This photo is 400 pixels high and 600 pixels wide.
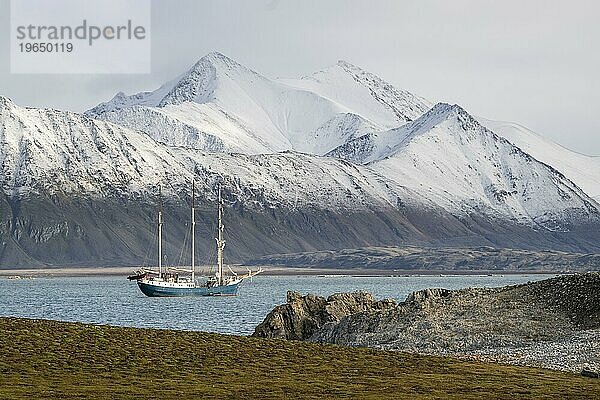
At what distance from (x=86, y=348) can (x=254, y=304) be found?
10249 cm

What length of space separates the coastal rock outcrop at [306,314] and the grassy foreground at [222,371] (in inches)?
763

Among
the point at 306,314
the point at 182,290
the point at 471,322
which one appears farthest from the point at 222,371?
the point at 182,290

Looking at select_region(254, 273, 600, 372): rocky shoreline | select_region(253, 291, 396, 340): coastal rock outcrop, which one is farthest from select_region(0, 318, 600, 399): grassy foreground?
select_region(253, 291, 396, 340): coastal rock outcrop

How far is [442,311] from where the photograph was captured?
2197 inches

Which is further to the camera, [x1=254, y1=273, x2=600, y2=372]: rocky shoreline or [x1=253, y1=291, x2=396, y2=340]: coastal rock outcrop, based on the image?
[x1=253, y1=291, x2=396, y2=340]: coastal rock outcrop

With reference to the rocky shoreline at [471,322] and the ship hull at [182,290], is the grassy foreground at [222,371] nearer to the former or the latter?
the rocky shoreline at [471,322]

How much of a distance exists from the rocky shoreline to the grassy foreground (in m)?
6.37

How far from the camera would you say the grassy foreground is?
29.8m

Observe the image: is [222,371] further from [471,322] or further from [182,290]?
[182,290]

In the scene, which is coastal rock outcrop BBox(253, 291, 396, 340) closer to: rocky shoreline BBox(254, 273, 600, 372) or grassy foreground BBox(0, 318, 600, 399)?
rocky shoreline BBox(254, 273, 600, 372)

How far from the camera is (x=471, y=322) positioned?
175ft

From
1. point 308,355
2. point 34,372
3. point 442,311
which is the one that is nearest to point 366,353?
point 308,355

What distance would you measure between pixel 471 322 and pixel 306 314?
11.9m

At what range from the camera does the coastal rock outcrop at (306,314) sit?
60.9 m
